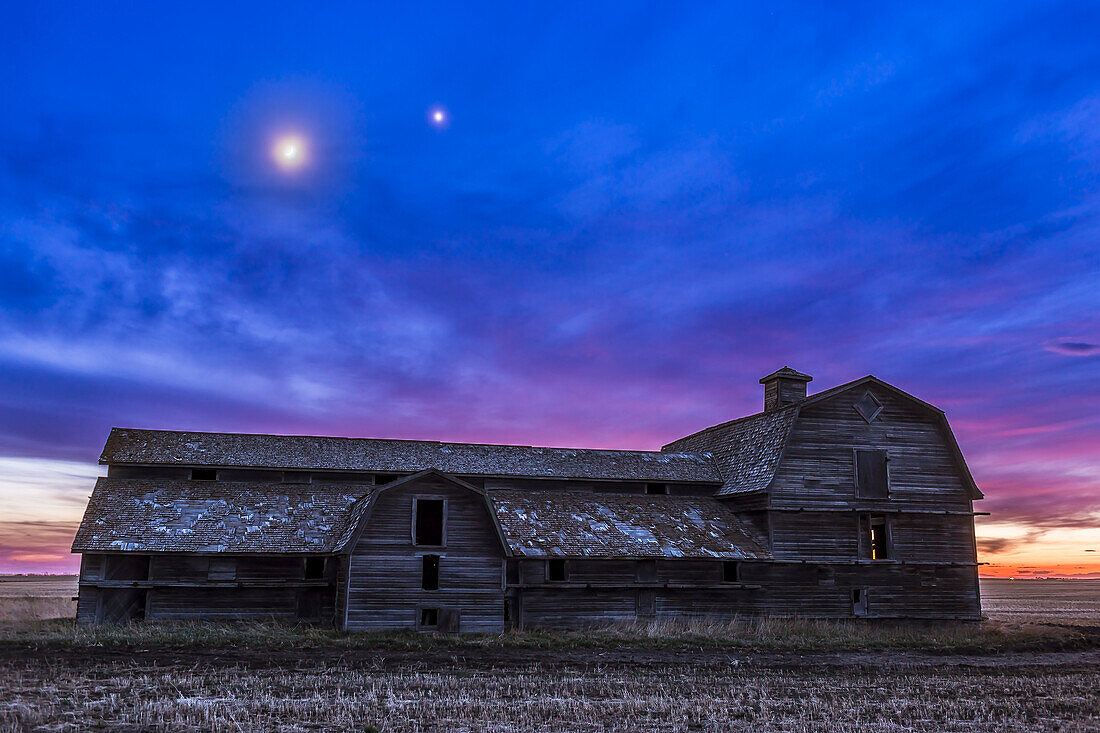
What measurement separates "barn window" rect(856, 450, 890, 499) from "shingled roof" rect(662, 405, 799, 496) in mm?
3569

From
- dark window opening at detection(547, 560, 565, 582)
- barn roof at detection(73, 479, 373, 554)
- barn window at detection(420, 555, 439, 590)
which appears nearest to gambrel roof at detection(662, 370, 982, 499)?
dark window opening at detection(547, 560, 565, 582)

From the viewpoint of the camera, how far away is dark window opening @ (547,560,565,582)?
32938 millimetres

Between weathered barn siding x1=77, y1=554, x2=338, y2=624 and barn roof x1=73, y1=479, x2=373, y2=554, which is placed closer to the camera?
weathered barn siding x1=77, y1=554, x2=338, y2=624

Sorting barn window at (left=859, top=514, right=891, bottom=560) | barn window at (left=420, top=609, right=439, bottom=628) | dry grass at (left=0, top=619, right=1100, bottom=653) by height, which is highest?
barn window at (left=859, top=514, right=891, bottom=560)

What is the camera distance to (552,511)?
35.2m

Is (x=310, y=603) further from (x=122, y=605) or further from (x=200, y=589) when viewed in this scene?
(x=122, y=605)

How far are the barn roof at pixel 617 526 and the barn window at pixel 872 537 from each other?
4.78 meters

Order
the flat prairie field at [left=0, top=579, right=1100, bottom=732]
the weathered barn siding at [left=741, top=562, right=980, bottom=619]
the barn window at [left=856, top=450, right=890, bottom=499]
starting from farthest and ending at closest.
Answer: the barn window at [left=856, top=450, right=890, bottom=499] → the weathered barn siding at [left=741, top=562, right=980, bottom=619] → the flat prairie field at [left=0, top=579, right=1100, bottom=732]

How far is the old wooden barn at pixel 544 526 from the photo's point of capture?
3055cm

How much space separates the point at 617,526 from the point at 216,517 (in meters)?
15.1

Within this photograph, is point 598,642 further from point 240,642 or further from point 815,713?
point 815,713

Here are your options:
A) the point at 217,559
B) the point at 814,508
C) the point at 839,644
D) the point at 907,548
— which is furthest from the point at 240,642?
the point at 907,548

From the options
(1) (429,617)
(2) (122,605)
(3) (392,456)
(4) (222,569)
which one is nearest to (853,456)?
(1) (429,617)

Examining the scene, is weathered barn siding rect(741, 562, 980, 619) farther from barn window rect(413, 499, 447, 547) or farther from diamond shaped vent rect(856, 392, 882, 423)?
barn window rect(413, 499, 447, 547)
